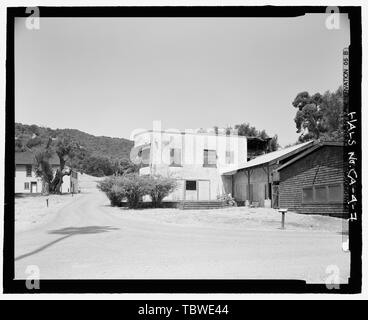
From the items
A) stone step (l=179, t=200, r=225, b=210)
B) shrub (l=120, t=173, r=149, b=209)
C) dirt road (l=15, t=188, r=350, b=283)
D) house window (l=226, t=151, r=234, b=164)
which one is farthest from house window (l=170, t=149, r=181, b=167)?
dirt road (l=15, t=188, r=350, b=283)

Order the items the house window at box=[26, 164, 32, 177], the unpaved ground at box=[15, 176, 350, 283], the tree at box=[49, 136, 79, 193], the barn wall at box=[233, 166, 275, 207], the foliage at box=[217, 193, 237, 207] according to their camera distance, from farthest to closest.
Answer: the house window at box=[26, 164, 32, 177], the tree at box=[49, 136, 79, 193], the foliage at box=[217, 193, 237, 207], the barn wall at box=[233, 166, 275, 207], the unpaved ground at box=[15, 176, 350, 283]

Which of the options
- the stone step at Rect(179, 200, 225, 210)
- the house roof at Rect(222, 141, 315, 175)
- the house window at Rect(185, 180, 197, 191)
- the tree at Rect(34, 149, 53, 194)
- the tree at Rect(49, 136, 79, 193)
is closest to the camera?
the house roof at Rect(222, 141, 315, 175)

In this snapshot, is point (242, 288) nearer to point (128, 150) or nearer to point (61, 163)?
point (128, 150)

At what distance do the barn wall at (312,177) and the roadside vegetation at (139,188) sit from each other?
8.40m

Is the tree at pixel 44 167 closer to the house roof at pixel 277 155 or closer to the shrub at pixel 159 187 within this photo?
the shrub at pixel 159 187

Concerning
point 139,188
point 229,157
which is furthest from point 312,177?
point 229,157

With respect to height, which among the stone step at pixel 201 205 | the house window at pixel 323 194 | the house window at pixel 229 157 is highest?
the house window at pixel 229 157

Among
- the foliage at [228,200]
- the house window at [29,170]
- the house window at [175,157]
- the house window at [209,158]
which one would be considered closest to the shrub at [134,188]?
the house window at [175,157]

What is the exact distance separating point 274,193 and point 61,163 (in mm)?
27439

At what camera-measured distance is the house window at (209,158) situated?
1158 inches

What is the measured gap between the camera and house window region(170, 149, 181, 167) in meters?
28.2

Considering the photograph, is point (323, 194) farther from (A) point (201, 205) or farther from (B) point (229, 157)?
(B) point (229, 157)

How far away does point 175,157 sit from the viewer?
1119 inches

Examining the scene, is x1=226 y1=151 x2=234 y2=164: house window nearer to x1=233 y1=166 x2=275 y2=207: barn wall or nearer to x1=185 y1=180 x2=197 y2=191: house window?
x1=233 y1=166 x2=275 y2=207: barn wall
